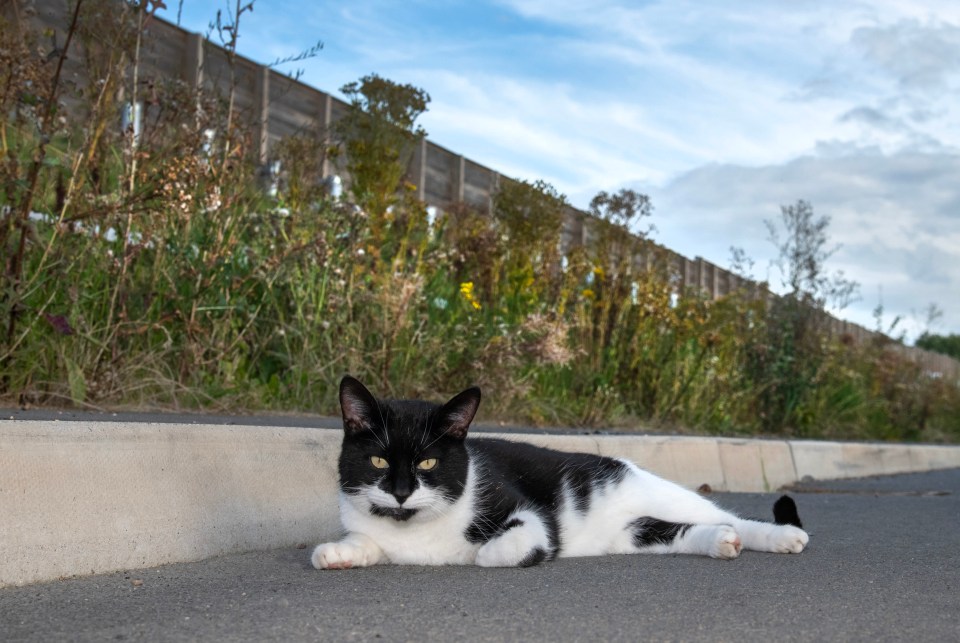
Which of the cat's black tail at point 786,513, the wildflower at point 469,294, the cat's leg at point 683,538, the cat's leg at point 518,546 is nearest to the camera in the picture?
the cat's leg at point 518,546

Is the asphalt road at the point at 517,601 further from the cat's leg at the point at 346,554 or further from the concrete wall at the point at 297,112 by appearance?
the concrete wall at the point at 297,112

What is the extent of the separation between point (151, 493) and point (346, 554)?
2.67ft

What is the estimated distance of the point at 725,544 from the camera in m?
4.33

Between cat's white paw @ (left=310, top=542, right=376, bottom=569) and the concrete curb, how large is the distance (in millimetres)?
520

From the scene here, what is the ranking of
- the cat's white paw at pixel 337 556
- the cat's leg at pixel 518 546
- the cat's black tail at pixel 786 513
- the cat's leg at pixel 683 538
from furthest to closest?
the cat's black tail at pixel 786 513
the cat's leg at pixel 683 538
the cat's leg at pixel 518 546
the cat's white paw at pixel 337 556

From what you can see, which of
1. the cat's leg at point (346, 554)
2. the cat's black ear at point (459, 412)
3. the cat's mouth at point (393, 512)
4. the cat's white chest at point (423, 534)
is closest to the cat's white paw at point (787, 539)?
the cat's white chest at point (423, 534)

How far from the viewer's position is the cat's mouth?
4121mm

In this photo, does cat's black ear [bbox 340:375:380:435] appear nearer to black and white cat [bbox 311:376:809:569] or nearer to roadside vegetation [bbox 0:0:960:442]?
black and white cat [bbox 311:376:809:569]

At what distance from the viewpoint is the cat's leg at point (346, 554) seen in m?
3.97

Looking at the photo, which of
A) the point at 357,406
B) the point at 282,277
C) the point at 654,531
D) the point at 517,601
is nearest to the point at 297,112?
the point at 282,277

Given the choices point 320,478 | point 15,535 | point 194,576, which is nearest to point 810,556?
point 320,478

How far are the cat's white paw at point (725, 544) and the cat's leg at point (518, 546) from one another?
714 millimetres

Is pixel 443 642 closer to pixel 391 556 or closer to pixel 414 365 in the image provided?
pixel 391 556

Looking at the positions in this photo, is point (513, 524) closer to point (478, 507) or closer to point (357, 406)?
point (478, 507)
